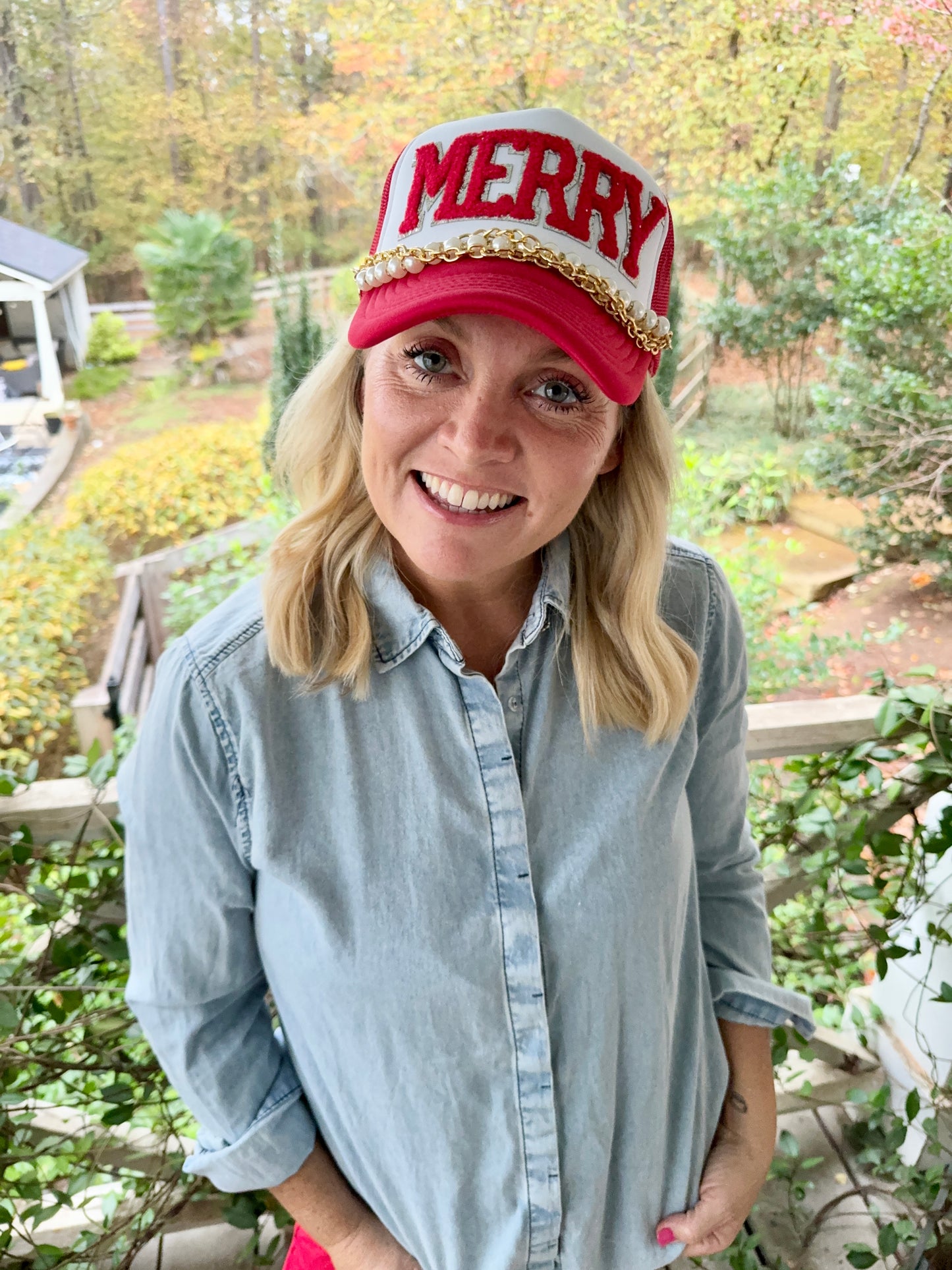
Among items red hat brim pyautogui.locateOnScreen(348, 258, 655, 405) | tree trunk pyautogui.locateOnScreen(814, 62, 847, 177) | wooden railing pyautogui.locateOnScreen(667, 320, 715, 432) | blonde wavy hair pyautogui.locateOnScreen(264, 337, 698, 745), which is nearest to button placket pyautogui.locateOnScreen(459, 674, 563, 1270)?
blonde wavy hair pyautogui.locateOnScreen(264, 337, 698, 745)

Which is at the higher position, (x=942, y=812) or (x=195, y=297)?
(x=195, y=297)

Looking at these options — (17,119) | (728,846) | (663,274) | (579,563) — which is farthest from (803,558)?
(17,119)

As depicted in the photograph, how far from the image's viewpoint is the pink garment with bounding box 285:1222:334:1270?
3.28ft

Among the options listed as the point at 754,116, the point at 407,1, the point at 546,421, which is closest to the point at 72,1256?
the point at 546,421

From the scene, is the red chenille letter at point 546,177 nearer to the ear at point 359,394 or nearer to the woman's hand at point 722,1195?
the ear at point 359,394

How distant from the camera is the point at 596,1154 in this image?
91 cm

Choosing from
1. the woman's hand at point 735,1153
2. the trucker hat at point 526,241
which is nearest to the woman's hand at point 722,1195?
the woman's hand at point 735,1153

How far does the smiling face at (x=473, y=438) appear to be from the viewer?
2.49 feet

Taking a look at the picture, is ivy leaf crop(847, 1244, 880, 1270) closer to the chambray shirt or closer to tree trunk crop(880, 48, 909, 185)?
the chambray shirt

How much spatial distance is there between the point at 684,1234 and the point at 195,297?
154 cm

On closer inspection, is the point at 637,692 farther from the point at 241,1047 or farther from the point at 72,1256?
the point at 72,1256

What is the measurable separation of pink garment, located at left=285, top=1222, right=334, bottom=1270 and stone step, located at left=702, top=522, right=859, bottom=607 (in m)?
1.62

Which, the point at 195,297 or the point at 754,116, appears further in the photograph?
the point at 754,116

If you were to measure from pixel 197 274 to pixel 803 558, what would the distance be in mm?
1433
